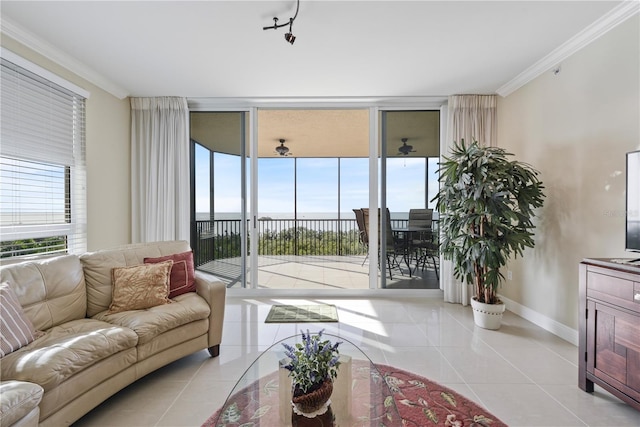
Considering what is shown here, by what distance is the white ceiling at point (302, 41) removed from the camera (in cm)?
213

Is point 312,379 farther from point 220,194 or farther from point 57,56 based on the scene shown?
point 57,56

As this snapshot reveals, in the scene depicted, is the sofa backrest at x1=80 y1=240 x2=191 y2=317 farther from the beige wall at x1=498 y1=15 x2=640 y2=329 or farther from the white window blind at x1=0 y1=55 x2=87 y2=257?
the beige wall at x1=498 y1=15 x2=640 y2=329

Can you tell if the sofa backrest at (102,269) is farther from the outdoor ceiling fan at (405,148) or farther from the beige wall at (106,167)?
the outdoor ceiling fan at (405,148)

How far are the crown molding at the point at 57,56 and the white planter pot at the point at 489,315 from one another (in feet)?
15.7

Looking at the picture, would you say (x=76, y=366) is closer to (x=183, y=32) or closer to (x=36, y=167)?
(x=36, y=167)

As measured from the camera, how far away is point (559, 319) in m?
2.80

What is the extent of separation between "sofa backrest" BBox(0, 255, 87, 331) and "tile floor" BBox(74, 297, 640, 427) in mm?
665

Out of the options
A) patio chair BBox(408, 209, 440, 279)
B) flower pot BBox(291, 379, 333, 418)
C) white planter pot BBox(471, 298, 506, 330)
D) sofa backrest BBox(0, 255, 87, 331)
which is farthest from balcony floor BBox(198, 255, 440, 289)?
flower pot BBox(291, 379, 333, 418)

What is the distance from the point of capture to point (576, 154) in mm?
2586

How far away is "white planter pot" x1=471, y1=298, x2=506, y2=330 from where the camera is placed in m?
2.94

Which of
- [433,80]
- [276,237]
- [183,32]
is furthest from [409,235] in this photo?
[276,237]

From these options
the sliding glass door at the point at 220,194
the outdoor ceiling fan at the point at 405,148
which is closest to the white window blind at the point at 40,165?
the sliding glass door at the point at 220,194

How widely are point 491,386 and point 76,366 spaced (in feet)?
8.36

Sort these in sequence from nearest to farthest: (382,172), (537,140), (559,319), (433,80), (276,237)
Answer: (559,319)
(537,140)
(433,80)
(382,172)
(276,237)
